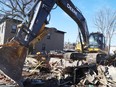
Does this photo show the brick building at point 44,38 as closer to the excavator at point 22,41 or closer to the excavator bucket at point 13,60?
the excavator at point 22,41

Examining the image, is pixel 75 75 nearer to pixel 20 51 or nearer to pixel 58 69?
pixel 58 69

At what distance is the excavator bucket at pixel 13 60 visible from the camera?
7.68m

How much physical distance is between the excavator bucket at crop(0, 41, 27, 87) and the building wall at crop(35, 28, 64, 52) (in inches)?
1294

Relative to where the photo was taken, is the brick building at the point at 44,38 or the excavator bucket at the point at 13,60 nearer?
the excavator bucket at the point at 13,60

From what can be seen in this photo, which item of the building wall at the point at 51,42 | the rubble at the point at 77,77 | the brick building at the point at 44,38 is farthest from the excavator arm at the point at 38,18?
the building wall at the point at 51,42

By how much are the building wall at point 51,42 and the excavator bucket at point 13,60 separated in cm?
3286

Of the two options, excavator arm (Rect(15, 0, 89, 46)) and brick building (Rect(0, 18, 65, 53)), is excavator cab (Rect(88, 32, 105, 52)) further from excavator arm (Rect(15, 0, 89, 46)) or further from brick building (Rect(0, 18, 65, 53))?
brick building (Rect(0, 18, 65, 53))

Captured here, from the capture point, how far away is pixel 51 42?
44469 millimetres

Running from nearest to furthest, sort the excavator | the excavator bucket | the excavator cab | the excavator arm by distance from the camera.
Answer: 1. the excavator bucket
2. the excavator
3. the excavator arm
4. the excavator cab

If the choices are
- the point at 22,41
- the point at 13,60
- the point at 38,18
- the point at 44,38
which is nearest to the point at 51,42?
the point at 44,38

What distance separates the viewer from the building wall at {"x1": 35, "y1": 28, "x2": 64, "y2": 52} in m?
42.2

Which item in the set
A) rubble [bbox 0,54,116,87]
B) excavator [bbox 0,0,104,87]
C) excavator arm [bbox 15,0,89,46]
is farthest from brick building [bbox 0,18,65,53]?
excavator [bbox 0,0,104,87]

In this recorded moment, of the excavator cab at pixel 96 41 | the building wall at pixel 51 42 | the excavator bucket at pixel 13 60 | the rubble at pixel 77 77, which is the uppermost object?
the building wall at pixel 51 42

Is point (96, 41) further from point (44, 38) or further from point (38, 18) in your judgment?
point (44, 38)
